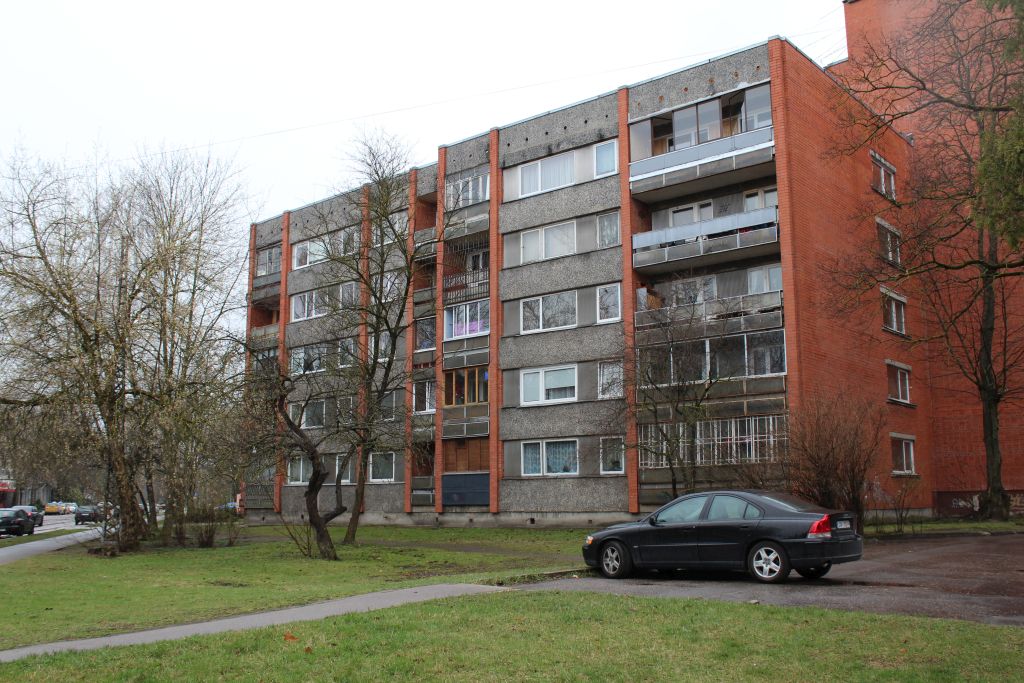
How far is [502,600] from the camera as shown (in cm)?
1083

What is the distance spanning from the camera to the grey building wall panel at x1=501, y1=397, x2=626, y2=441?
31870 millimetres

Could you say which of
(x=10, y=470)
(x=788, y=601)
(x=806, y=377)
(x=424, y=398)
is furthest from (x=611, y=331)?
(x=788, y=601)

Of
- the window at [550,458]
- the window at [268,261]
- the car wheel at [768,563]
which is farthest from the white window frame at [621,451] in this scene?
the window at [268,261]

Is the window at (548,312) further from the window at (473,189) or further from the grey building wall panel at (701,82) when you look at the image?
the grey building wall panel at (701,82)

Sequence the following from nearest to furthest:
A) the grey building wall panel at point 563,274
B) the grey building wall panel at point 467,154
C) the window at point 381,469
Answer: the grey building wall panel at point 563,274 → the grey building wall panel at point 467,154 → the window at point 381,469

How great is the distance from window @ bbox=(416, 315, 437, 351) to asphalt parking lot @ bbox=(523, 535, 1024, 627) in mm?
25389

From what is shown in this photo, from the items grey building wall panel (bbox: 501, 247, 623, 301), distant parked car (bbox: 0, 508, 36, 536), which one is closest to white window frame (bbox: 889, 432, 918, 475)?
grey building wall panel (bbox: 501, 247, 623, 301)

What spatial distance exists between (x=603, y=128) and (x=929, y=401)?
57.9 feet

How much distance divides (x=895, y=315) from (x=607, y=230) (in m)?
11.9

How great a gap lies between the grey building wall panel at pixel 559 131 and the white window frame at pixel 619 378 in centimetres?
869

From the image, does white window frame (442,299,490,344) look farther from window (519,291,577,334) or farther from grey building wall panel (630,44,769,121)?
grey building wall panel (630,44,769,121)

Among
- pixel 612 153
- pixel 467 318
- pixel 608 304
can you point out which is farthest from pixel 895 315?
pixel 467 318

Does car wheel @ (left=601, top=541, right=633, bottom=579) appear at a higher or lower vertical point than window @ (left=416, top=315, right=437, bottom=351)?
lower

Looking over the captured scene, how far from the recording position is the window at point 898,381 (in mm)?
35062
